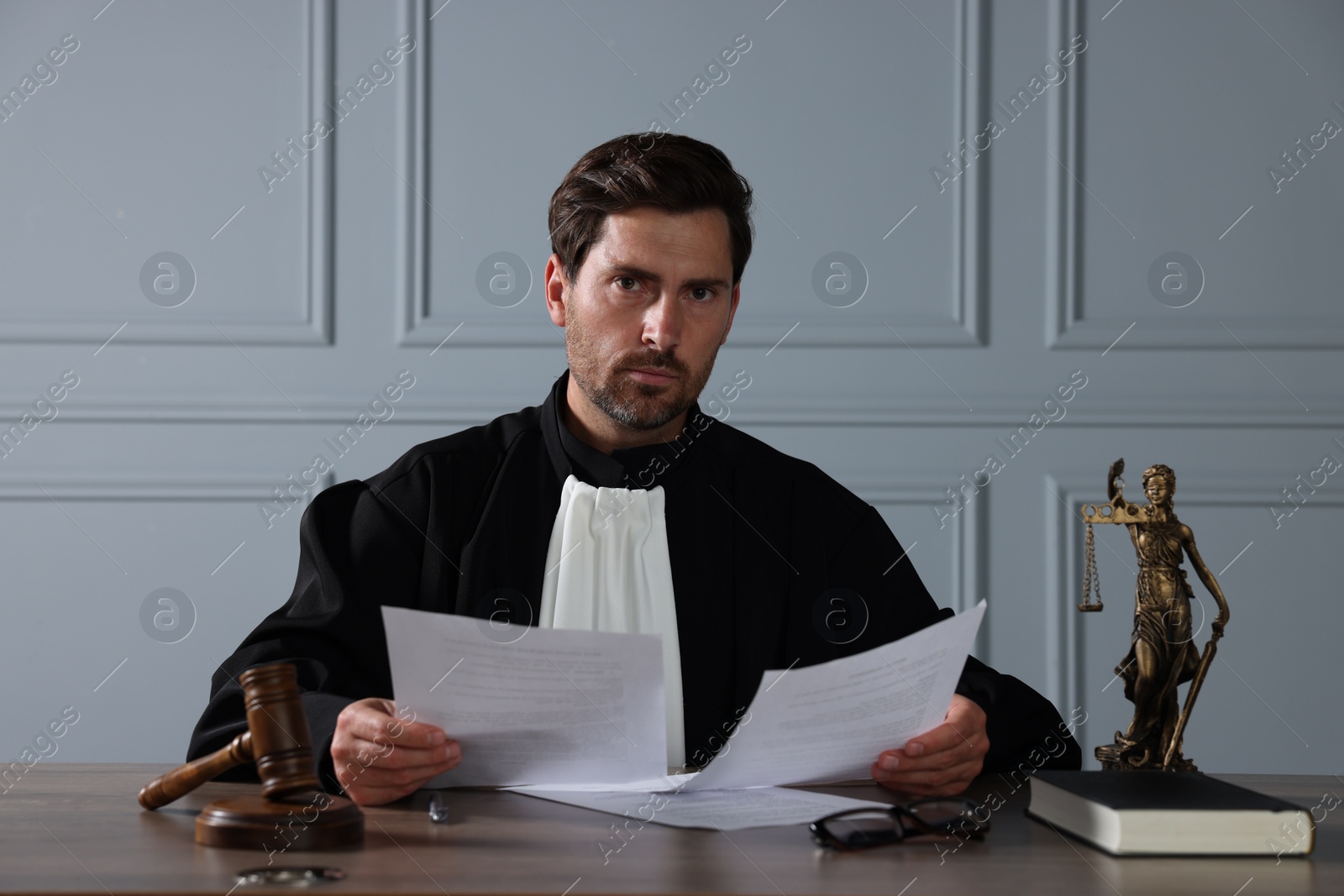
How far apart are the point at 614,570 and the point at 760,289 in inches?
59.3

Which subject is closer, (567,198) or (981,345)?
(567,198)

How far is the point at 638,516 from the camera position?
204cm

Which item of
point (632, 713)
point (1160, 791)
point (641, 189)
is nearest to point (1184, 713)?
point (1160, 791)

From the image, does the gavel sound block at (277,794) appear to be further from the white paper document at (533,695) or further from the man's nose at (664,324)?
the man's nose at (664,324)

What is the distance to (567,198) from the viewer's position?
2.19 metres

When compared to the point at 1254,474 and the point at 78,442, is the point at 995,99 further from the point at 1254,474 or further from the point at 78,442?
the point at 78,442

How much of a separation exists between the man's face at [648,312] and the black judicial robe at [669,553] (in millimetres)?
104

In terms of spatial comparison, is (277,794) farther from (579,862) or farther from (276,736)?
(579,862)

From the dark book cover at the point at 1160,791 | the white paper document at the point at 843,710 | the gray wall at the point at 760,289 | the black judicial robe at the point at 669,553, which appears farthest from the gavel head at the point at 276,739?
the gray wall at the point at 760,289

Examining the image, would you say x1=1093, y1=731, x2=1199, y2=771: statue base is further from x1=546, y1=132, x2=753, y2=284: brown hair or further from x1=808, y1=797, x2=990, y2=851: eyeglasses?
x1=546, y1=132, x2=753, y2=284: brown hair

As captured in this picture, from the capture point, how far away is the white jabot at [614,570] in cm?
197

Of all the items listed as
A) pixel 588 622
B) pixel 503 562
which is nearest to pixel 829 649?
pixel 588 622

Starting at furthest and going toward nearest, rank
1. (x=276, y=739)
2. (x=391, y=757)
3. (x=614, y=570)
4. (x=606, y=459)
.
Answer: (x=606, y=459) < (x=614, y=570) < (x=391, y=757) < (x=276, y=739)

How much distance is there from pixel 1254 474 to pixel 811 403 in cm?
125
